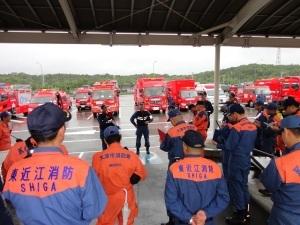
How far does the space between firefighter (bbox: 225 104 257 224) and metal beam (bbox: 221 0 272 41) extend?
4004 millimetres

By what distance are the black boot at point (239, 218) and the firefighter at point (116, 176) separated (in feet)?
7.90

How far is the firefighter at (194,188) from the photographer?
3.67m

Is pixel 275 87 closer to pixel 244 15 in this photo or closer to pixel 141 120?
pixel 141 120

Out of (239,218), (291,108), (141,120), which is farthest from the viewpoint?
(141,120)

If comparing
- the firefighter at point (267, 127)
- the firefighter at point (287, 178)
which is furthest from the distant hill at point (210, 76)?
the firefighter at point (287, 178)

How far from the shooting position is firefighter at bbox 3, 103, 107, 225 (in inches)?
107

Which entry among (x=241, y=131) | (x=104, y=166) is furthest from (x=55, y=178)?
(x=241, y=131)

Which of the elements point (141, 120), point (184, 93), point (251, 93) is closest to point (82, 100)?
point (184, 93)

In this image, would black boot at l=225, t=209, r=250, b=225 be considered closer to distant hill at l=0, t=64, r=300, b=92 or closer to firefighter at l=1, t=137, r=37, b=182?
firefighter at l=1, t=137, r=37, b=182

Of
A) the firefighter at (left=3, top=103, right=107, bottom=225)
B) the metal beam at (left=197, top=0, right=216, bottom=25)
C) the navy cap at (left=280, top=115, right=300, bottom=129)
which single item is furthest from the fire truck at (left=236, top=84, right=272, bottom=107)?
the firefighter at (left=3, top=103, right=107, bottom=225)

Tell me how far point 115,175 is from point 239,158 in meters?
2.62

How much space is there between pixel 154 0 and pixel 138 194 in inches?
214

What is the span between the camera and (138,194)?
825cm

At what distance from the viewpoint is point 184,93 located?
104 ft
